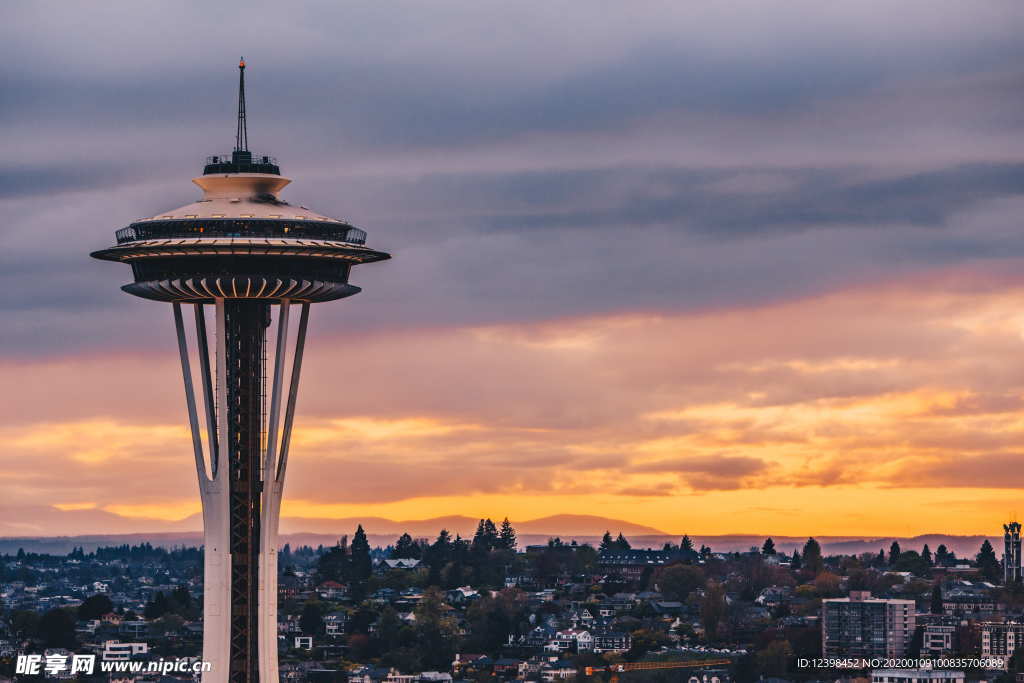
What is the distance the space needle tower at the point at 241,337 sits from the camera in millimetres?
119000

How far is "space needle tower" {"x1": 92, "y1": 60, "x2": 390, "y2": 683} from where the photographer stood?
119m

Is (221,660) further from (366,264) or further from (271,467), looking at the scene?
(366,264)

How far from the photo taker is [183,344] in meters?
123

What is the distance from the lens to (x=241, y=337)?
121m

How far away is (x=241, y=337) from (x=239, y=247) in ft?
16.8

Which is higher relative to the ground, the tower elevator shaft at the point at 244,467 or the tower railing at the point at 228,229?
the tower railing at the point at 228,229

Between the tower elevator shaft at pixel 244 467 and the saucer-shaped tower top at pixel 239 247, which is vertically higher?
the saucer-shaped tower top at pixel 239 247

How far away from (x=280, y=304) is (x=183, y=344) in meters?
4.81

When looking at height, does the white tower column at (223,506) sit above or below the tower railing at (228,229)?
below

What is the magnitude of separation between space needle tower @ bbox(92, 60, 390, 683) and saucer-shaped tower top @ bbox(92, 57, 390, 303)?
0.04 meters

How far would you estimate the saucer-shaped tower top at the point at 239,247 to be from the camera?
118 m

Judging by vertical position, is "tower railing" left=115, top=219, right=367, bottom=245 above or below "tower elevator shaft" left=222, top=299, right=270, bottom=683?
above

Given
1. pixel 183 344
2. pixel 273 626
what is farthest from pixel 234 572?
pixel 183 344

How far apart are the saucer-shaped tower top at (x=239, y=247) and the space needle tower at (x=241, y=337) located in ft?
0.14
